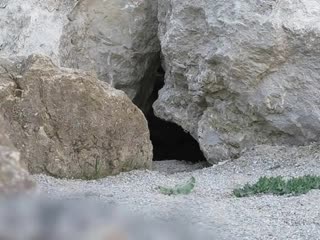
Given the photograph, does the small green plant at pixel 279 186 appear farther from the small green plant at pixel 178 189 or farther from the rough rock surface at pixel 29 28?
the rough rock surface at pixel 29 28

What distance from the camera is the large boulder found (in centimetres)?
638

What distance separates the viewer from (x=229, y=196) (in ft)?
14.9

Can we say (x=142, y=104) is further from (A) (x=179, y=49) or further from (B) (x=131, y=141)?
(B) (x=131, y=141)

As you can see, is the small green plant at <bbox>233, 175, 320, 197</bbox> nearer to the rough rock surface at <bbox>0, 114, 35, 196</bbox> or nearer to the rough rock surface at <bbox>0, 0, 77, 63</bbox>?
the rough rock surface at <bbox>0, 0, 77, 63</bbox>

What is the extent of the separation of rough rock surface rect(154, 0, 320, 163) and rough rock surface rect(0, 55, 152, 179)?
3.06 ft

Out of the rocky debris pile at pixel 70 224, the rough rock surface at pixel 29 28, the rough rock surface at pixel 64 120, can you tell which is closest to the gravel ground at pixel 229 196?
the rough rock surface at pixel 64 120

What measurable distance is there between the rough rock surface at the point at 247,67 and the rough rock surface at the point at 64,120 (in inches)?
36.7

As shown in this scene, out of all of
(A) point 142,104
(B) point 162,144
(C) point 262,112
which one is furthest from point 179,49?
(B) point 162,144

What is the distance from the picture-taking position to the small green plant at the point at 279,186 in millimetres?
4539

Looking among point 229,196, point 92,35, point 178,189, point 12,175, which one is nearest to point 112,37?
point 92,35

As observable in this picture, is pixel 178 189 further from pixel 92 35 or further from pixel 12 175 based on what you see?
pixel 12 175

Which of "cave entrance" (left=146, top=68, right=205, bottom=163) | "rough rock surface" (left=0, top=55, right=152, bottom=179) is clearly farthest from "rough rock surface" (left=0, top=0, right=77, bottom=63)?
"cave entrance" (left=146, top=68, right=205, bottom=163)

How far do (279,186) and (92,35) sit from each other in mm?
2921

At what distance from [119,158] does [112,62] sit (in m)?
1.68
